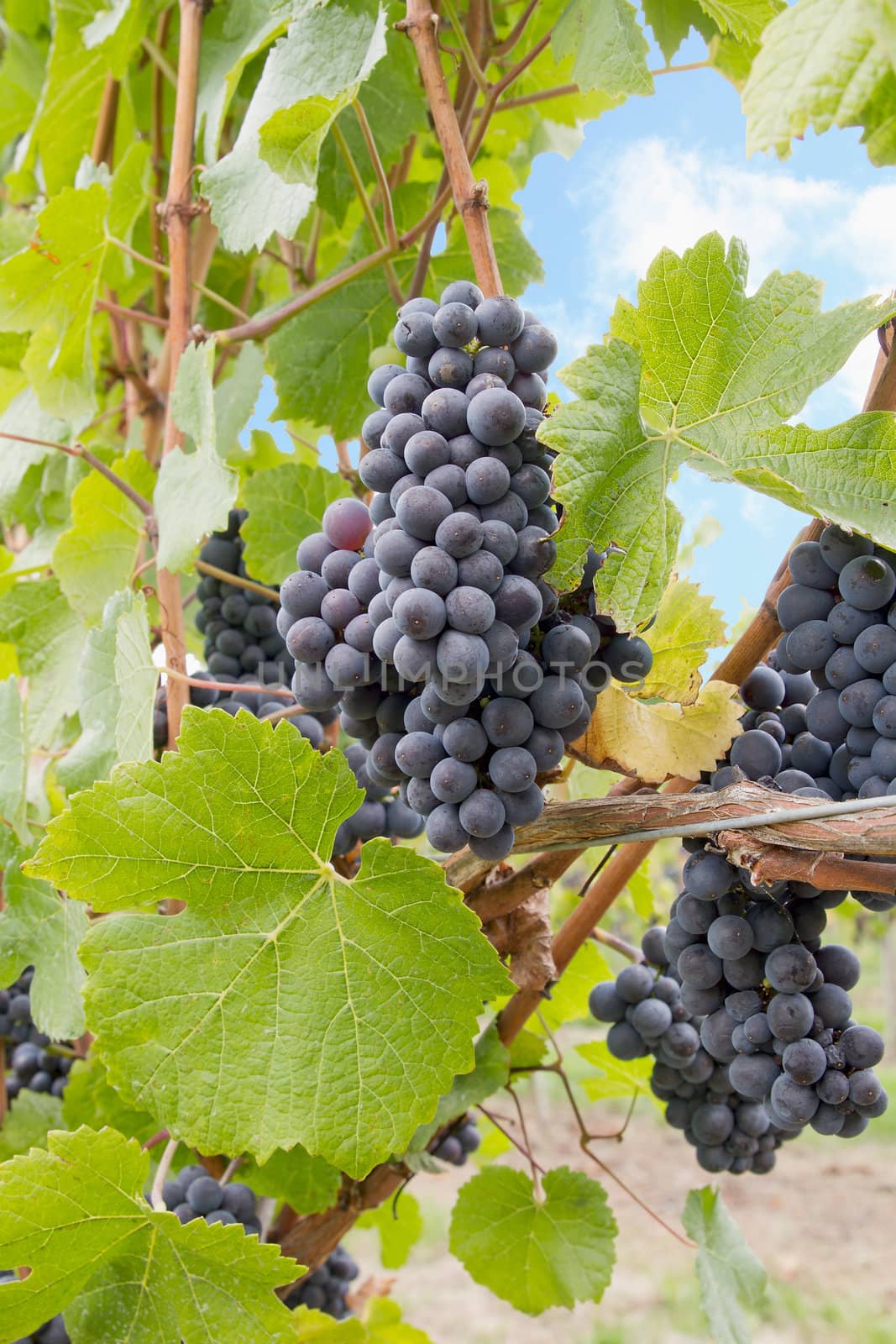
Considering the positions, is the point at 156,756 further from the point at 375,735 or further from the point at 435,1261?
the point at 435,1261

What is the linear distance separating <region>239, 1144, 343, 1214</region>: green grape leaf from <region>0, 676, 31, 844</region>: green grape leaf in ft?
1.76

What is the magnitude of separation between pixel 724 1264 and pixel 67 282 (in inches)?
72.8

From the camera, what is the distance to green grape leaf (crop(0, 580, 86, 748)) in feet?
5.53

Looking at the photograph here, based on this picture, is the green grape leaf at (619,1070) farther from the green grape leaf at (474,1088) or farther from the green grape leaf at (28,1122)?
the green grape leaf at (28,1122)

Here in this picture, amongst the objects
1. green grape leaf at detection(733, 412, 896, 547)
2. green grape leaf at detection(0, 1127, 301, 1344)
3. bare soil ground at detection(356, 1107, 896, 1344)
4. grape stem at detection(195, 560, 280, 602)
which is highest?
green grape leaf at detection(733, 412, 896, 547)

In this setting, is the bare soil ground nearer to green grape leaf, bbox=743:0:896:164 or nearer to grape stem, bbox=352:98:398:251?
grape stem, bbox=352:98:398:251

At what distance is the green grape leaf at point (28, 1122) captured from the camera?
164 cm

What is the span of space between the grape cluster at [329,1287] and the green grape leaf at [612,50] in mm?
1721

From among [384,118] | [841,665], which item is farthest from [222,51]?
[841,665]

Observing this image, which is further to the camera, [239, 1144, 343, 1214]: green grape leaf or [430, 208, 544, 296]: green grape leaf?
[430, 208, 544, 296]: green grape leaf

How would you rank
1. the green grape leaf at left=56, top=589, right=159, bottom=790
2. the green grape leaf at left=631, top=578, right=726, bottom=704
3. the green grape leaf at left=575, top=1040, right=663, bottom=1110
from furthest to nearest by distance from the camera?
1. the green grape leaf at left=575, top=1040, right=663, bottom=1110
2. the green grape leaf at left=56, top=589, right=159, bottom=790
3. the green grape leaf at left=631, top=578, right=726, bottom=704

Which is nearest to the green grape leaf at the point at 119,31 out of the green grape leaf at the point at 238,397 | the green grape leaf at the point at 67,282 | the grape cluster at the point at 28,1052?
the green grape leaf at the point at 67,282

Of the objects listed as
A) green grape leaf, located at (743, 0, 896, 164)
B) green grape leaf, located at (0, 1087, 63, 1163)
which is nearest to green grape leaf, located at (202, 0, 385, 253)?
green grape leaf, located at (743, 0, 896, 164)

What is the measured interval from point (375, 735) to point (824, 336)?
52 centimetres
